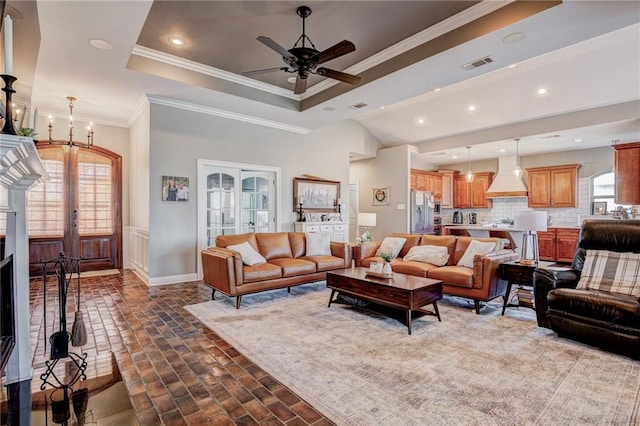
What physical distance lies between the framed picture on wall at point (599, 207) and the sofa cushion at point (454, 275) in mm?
5904

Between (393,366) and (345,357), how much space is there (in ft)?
1.32

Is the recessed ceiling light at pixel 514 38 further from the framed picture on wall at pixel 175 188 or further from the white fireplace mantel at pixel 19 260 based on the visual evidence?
the framed picture on wall at pixel 175 188

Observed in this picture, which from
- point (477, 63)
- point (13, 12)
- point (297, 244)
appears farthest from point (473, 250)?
point (13, 12)

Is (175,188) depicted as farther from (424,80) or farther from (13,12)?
(424,80)

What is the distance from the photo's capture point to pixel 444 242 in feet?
16.0

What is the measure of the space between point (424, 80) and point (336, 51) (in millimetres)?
1920

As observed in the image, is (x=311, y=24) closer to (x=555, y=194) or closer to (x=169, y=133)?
(x=169, y=133)

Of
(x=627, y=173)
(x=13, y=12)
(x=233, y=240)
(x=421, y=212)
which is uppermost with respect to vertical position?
(x=13, y=12)

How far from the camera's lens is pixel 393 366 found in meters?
2.57

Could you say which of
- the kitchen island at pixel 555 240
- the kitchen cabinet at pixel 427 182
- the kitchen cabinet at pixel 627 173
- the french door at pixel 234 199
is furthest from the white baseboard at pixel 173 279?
the kitchen cabinet at pixel 627 173

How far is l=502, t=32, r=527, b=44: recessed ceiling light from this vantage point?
11.1 feet

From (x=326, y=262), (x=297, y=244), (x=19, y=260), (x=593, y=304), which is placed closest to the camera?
A: (x=19, y=260)

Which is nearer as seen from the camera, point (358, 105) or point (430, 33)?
point (430, 33)

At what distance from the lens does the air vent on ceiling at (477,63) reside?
3955 mm
